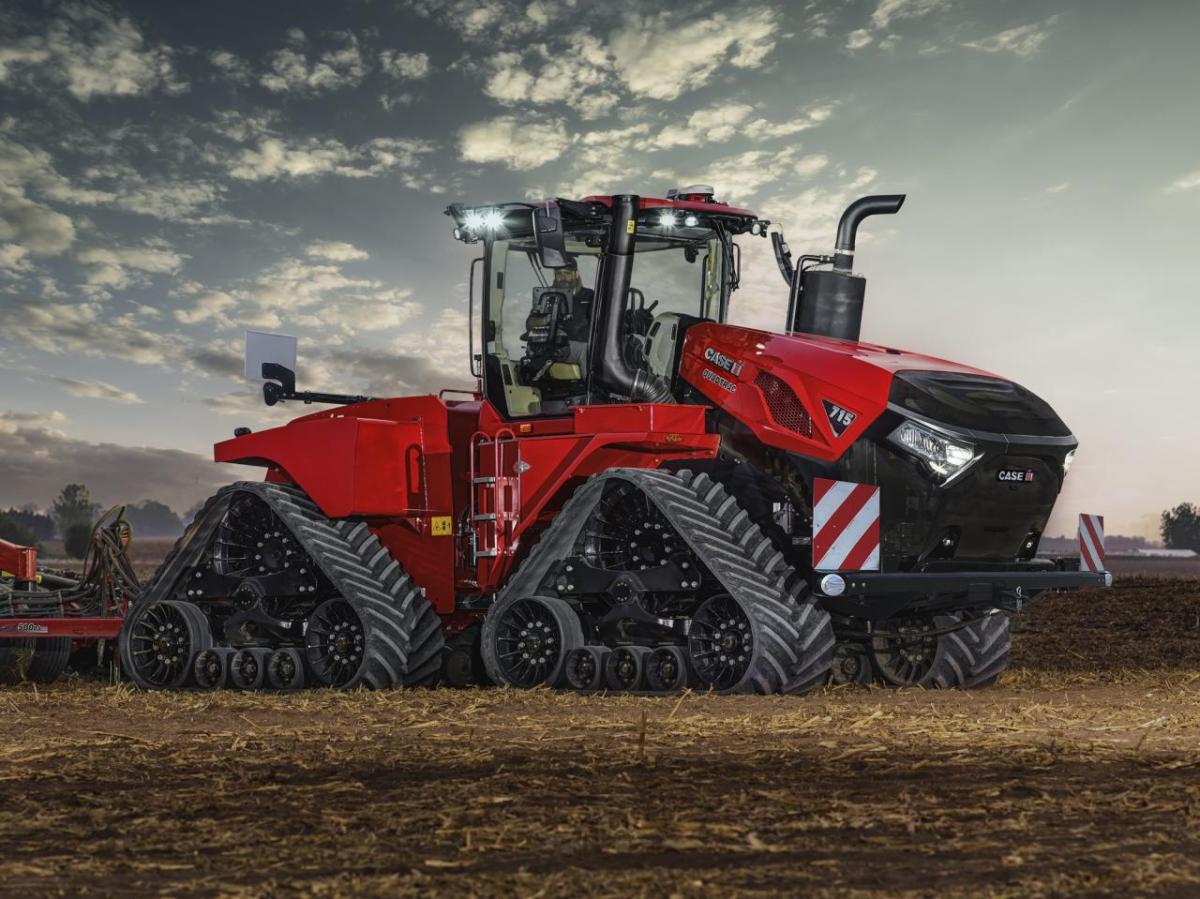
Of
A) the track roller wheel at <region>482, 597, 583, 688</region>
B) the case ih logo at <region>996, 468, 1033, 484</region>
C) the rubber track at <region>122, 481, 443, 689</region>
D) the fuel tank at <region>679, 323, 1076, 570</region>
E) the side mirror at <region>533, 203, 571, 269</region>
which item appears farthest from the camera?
the rubber track at <region>122, 481, 443, 689</region>

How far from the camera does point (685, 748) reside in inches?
296

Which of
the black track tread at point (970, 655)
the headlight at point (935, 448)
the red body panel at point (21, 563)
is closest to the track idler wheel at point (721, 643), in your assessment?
the headlight at point (935, 448)

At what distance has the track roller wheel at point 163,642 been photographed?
13.0 metres

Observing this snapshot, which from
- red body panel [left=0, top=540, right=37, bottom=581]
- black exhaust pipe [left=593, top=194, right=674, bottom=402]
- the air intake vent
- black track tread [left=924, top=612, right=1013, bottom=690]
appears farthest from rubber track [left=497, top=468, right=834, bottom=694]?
red body panel [left=0, top=540, right=37, bottom=581]

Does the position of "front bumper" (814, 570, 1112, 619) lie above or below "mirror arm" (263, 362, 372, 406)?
below

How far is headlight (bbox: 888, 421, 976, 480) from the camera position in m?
10.3

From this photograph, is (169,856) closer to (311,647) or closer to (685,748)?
(685,748)

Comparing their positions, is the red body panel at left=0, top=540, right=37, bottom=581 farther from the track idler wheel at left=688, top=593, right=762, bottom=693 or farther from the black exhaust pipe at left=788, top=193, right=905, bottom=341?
the black exhaust pipe at left=788, top=193, right=905, bottom=341

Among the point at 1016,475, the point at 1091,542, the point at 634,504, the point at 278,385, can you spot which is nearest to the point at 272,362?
the point at 278,385

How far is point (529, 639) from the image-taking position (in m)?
11.6

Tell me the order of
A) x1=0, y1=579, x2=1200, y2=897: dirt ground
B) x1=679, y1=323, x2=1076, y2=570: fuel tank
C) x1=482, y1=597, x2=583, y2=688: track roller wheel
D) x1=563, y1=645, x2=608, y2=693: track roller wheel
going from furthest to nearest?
x1=482, y1=597, x2=583, y2=688: track roller wheel → x1=563, y1=645, x2=608, y2=693: track roller wheel → x1=679, y1=323, x2=1076, y2=570: fuel tank → x1=0, y1=579, x2=1200, y2=897: dirt ground

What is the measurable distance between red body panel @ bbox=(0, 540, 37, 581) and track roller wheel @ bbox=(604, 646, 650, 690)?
281 inches

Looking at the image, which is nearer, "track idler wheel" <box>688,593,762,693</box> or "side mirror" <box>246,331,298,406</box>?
"track idler wheel" <box>688,593,762,693</box>

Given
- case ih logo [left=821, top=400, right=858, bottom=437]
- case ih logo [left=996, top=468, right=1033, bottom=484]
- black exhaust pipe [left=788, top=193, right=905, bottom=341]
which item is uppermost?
black exhaust pipe [left=788, top=193, right=905, bottom=341]
